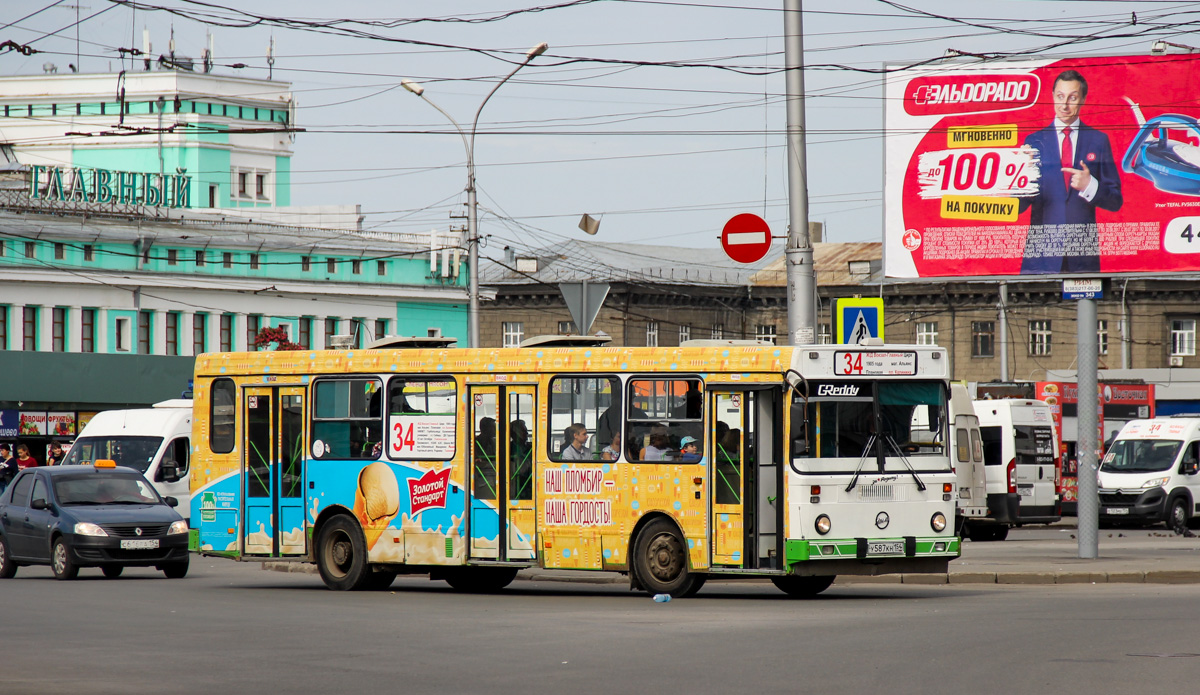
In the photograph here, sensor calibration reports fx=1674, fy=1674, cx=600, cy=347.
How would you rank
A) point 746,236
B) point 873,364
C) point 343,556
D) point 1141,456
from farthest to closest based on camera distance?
point 1141,456
point 343,556
point 746,236
point 873,364

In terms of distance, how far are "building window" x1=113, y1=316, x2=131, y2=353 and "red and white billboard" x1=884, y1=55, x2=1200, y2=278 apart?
4493cm

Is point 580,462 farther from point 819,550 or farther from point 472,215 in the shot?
point 472,215

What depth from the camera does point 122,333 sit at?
62531 millimetres

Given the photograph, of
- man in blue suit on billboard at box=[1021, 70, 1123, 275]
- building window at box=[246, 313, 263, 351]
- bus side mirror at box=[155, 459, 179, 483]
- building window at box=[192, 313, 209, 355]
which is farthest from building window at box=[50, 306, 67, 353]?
man in blue suit on billboard at box=[1021, 70, 1123, 275]

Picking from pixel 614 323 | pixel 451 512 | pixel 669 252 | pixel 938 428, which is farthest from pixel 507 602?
pixel 669 252

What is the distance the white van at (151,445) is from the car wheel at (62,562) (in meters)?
8.51

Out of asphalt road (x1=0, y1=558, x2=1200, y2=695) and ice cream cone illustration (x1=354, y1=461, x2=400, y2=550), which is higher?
ice cream cone illustration (x1=354, y1=461, x2=400, y2=550)

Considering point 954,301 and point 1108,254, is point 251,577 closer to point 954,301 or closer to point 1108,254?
point 1108,254

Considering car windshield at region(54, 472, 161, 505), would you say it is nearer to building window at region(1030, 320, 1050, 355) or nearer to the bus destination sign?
the bus destination sign

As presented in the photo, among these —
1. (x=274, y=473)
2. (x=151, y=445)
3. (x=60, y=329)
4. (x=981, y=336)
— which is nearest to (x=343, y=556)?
(x=274, y=473)

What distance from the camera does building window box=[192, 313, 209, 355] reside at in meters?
64.4

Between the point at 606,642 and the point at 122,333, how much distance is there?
53262mm

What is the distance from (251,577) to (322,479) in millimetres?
4189

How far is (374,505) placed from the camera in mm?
18656
